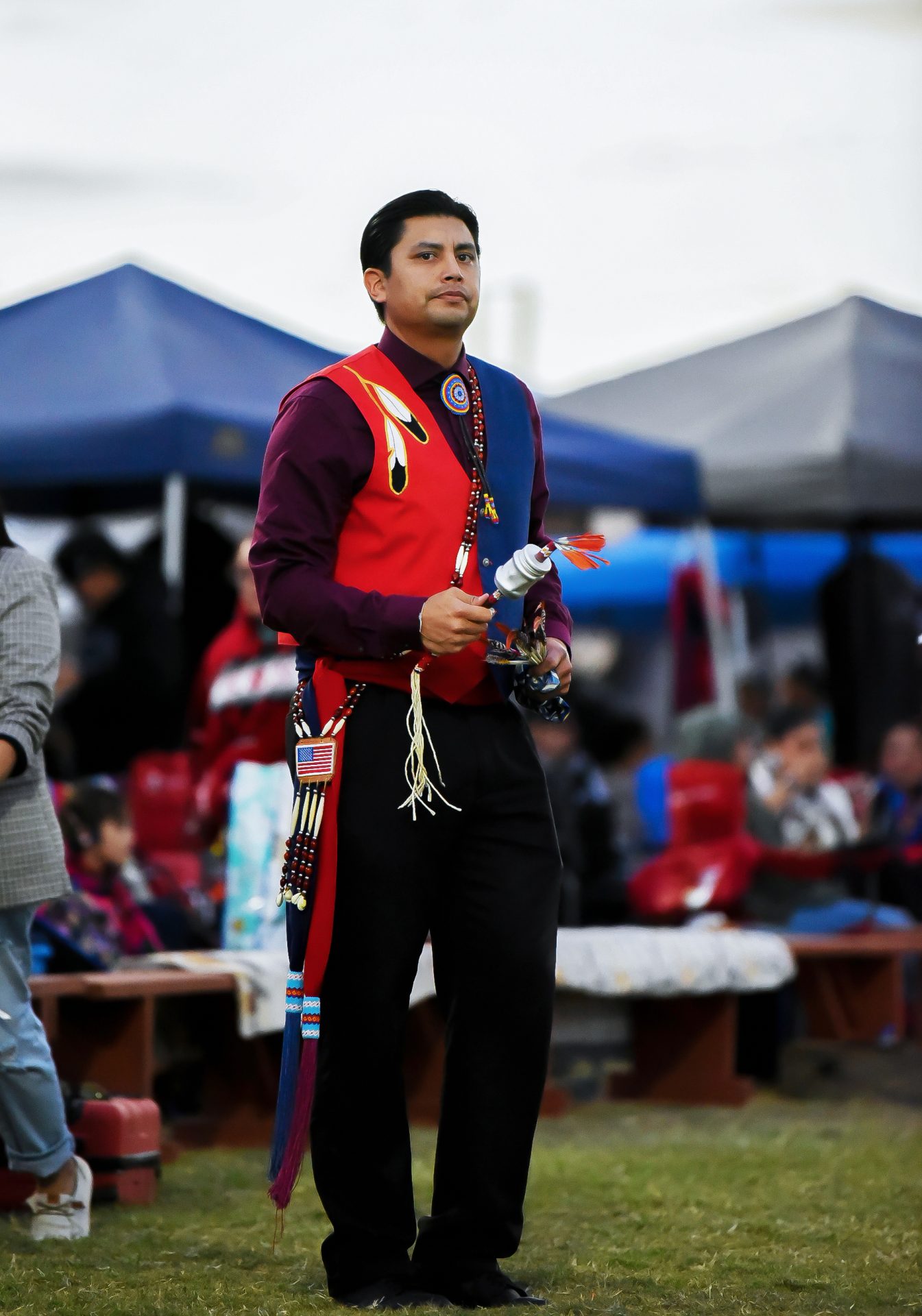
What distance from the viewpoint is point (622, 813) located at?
387 inches

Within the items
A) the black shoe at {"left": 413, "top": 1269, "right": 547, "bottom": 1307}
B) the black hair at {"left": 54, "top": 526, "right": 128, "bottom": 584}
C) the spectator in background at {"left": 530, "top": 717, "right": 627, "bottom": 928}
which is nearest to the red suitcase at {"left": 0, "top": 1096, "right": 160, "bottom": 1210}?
the black shoe at {"left": 413, "top": 1269, "right": 547, "bottom": 1307}

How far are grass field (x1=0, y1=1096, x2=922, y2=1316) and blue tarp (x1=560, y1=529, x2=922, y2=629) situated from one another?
587cm

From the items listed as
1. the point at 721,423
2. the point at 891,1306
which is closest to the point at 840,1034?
the point at 721,423

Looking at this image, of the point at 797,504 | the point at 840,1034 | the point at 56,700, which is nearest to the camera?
the point at 840,1034

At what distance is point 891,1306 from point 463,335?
1880 millimetres

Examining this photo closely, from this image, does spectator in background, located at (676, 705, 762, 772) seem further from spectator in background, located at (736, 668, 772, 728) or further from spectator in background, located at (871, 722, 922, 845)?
spectator in background, located at (736, 668, 772, 728)

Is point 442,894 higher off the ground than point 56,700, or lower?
lower

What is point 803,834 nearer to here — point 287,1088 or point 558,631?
point 558,631

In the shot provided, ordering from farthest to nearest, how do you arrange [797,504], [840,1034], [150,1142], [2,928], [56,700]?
[797,504] → [56,700] → [840,1034] → [150,1142] → [2,928]

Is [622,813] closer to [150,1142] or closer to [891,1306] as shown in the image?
[150,1142]

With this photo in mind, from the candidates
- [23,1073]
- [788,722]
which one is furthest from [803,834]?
[23,1073]

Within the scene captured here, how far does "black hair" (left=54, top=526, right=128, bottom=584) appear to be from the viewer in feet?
27.6

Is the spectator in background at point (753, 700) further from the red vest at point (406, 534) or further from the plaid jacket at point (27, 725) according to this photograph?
the red vest at point (406, 534)

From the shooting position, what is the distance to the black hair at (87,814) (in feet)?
19.9
